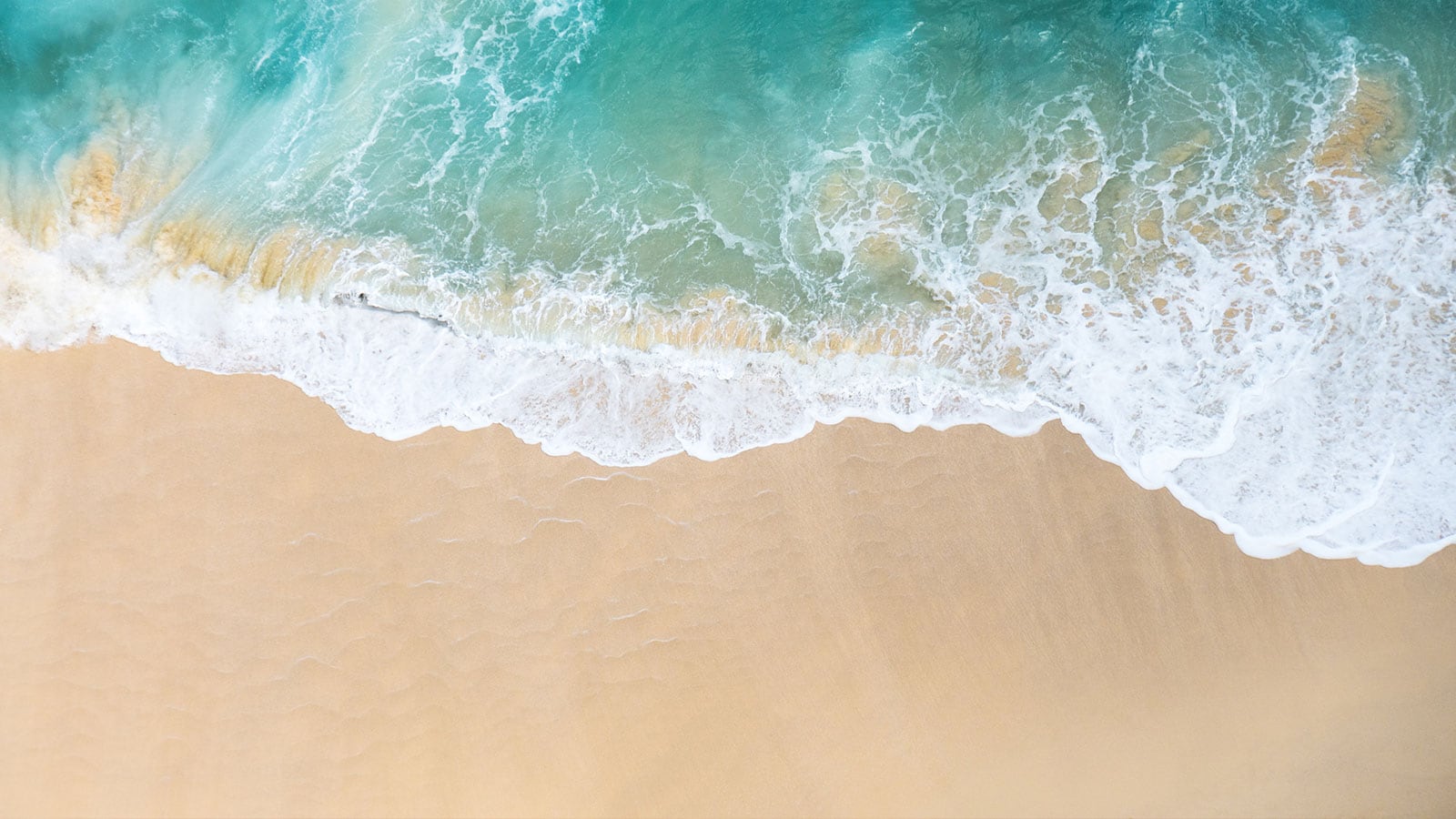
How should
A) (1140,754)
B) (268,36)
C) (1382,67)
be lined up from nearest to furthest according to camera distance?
1. (1140,754)
2. (1382,67)
3. (268,36)

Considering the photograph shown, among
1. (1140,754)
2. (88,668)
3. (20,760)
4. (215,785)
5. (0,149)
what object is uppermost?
(0,149)

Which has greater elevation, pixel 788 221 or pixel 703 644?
pixel 788 221

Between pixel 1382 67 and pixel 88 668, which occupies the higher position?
pixel 1382 67

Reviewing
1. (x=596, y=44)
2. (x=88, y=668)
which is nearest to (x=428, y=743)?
(x=88, y=668)

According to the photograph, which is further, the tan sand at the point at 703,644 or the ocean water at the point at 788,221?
the ocean water at the point at 788,221

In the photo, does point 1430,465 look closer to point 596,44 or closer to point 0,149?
point 596,44
